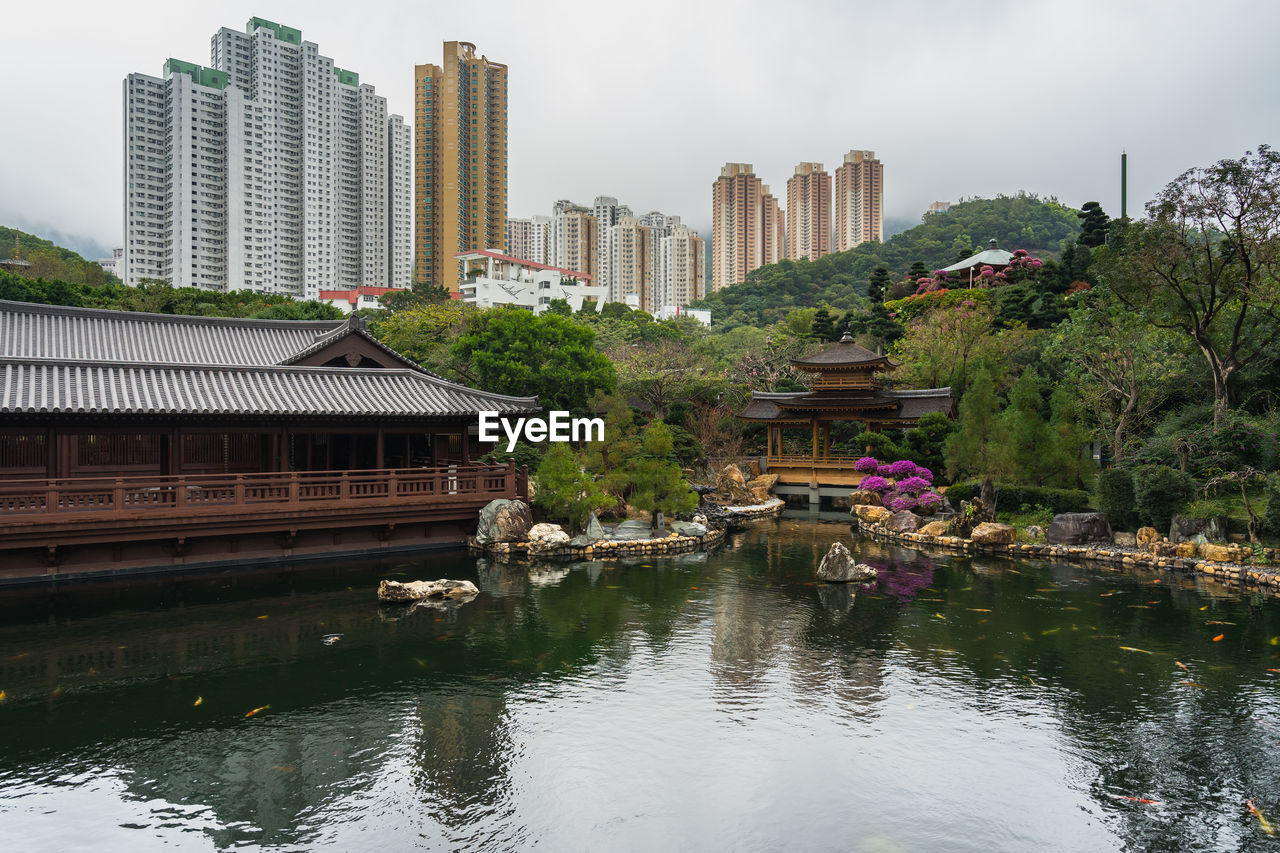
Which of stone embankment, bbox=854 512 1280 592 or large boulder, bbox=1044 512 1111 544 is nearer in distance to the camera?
stone embankment, bbox=854 512 1280 592

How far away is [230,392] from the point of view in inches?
699

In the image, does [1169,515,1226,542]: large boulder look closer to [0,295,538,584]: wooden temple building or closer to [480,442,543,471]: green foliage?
[0,295,538,584]: wooden temple building

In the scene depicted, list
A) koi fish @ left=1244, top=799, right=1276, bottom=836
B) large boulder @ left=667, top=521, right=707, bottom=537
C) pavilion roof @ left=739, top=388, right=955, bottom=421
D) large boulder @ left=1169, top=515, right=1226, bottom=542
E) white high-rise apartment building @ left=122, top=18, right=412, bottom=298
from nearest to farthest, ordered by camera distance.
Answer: koi fish @ left=1244, top=799, right=1276, bottom=836
large boulder @ left=1169, top=515, right=1226, bottom=542
large boulder @ left=667, top=521, right=707, bottom=537
pavilion roof @ left=739, top=388, right=955, bottom=421
white high-rise apartment building @ left=122, top=18, right=412, bottom=298

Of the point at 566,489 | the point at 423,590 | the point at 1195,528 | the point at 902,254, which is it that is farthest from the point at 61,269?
the point at 902,254

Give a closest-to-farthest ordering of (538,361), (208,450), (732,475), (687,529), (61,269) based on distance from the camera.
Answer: (208,450), (687,529), (538,361), (732,475), (61,269)

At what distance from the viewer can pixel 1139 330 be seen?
23.3m

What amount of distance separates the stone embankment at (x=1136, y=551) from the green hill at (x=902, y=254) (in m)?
58.6

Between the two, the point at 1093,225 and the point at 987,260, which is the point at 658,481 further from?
the point at 987,260

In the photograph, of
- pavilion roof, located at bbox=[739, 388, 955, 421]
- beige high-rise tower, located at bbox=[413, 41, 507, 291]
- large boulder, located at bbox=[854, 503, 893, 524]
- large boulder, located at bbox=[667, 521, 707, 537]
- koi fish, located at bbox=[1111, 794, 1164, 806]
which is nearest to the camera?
koi fish, located at bbox=[1111, 794, 1164, 806]

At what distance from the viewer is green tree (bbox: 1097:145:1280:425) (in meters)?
19.0

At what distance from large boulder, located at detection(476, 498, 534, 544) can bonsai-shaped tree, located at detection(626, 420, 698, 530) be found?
3.15 meters

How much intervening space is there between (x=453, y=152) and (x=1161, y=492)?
85.4 m

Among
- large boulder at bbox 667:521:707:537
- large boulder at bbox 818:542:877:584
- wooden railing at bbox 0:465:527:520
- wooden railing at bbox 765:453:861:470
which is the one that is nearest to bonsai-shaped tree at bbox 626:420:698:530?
large boulder at bbox 667:521:707:537

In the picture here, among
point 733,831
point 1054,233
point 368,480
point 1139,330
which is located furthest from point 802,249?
point 733,831
